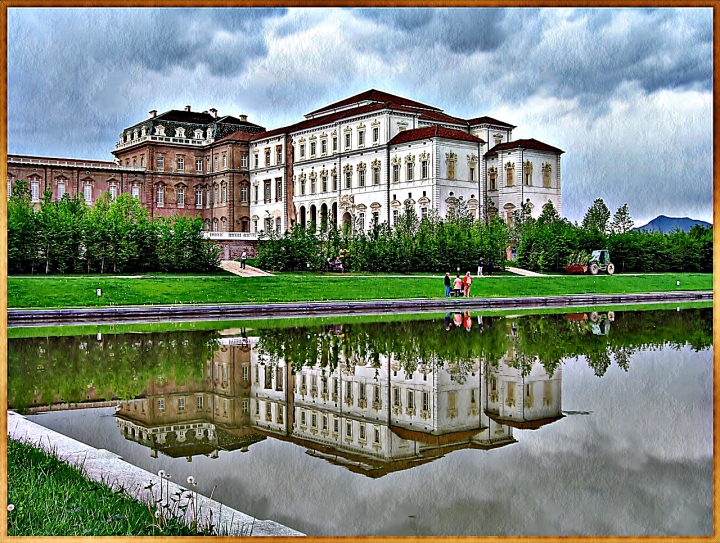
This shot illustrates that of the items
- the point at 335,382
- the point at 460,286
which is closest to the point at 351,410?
the point at 335,382

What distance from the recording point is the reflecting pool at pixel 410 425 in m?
4.03

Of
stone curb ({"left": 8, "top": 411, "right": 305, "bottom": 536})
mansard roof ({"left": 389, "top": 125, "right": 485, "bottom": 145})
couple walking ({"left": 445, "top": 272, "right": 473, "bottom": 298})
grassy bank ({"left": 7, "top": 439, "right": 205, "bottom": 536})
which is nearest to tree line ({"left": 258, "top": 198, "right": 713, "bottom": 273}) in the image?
mansard roof ({"left": 389, "top": 125, "right": 485, "bottom": 145})

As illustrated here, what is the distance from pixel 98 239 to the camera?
20.3 metres

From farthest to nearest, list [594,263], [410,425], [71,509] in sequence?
[594,263], [410,425], [71,509]

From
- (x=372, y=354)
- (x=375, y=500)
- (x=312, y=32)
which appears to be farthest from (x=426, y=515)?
(x=372, y=354)

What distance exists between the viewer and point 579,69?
211 inches

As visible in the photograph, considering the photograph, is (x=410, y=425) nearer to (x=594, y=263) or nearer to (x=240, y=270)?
(x=594, y=263)

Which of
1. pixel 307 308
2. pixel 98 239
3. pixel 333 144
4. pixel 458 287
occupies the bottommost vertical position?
pixel 307 308

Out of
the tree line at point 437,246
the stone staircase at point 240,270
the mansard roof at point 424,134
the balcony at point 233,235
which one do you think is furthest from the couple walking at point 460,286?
the balcony at point 233,235

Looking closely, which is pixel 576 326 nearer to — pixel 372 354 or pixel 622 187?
pixel 372 354

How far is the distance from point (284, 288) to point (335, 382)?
11542 mm

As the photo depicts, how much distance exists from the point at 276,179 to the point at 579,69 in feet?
75.5

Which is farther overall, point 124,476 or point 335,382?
point 335,382

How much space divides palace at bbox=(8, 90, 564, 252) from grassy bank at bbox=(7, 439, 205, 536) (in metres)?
18.0
